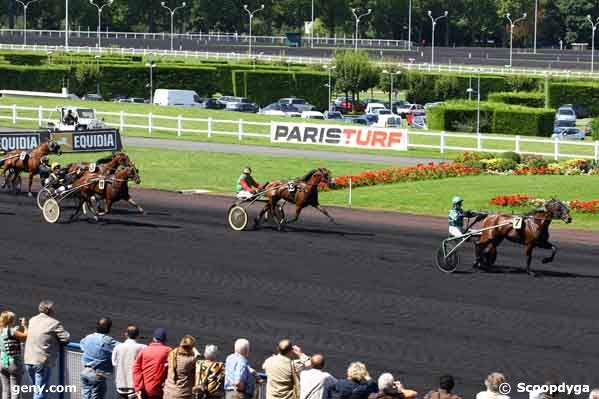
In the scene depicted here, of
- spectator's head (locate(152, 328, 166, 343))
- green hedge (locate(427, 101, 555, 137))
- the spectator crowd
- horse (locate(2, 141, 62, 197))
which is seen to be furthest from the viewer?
green hedge (locate(427, 101, 555, 137))

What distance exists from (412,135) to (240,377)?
42346 mm

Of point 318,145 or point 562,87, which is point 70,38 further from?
point 318,145

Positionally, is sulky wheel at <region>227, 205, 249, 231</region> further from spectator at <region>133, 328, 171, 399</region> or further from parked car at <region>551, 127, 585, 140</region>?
parked car at <region>551, 127, 585, 140</region>

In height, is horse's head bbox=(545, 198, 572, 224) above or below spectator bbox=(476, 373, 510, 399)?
above

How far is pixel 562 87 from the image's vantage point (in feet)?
291

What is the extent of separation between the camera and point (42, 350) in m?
14.9

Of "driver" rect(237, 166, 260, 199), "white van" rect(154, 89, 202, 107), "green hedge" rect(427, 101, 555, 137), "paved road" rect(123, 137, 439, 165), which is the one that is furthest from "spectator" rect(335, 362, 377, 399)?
"white van" rect(154, 89, 202, 107)

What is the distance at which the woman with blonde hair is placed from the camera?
13.9 metres

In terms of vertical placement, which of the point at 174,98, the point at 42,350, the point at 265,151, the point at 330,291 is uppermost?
the point at 174,98

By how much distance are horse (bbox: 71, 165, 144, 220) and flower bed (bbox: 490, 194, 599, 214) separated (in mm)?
9693

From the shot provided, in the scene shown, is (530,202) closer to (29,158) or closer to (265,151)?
(29,158)

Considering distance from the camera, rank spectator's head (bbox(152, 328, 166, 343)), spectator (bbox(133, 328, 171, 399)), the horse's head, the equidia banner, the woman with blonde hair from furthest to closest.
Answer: the equidia banner
the horse's head
spectator's head (bbox(152, 328, 166, 343))
spectator (bbox(133, 328, 171, 399))
the woman with blonde hair

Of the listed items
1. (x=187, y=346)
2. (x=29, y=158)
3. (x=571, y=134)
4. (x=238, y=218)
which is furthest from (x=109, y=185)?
(x=571, y=134)

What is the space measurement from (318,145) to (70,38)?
8780cm
